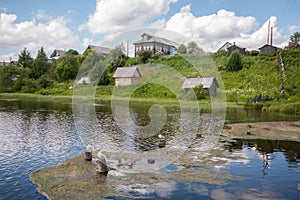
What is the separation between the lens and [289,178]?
566 inches

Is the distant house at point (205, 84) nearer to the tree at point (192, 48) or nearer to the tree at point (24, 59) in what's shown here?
the tree at point (192, 48)

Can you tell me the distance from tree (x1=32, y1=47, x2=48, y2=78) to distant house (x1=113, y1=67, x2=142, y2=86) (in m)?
33.2

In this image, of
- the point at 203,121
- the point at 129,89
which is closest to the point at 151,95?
the point at 129,89

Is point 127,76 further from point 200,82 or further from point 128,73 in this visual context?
point 200,82

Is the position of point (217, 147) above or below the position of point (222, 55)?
below

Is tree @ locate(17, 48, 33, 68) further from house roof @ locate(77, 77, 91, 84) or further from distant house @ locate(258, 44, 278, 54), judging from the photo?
distant house @ locate(258, 44, 278, 54)

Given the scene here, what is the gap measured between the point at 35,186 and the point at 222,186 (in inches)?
339

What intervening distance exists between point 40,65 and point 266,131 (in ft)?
290

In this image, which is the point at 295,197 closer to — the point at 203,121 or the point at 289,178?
the point at 289,178

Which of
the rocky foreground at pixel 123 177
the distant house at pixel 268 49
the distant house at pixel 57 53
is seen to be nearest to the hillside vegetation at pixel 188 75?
the distant house at pixel 268 49

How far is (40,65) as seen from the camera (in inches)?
3885

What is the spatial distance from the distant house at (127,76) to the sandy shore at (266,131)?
164ft

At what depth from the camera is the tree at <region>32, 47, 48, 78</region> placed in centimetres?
9731

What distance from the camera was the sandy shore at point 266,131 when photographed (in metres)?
25.4
